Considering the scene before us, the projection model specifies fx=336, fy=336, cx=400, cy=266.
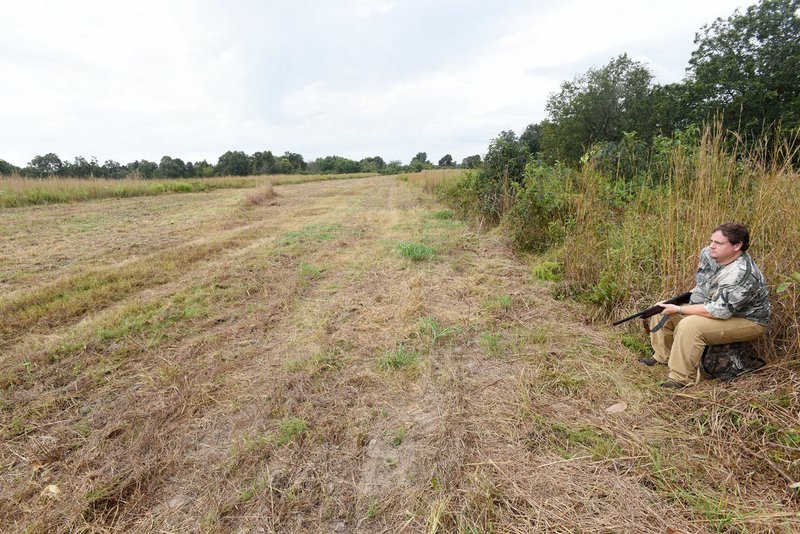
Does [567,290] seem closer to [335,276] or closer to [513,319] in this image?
[513,319]

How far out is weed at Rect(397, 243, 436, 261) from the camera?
560 centimetres

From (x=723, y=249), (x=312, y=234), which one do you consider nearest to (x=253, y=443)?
(x=723, y=249)

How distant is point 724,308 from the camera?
2.34 meters

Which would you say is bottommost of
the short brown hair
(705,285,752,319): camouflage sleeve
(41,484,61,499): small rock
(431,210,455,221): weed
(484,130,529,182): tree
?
(41,484,61,499): small rock

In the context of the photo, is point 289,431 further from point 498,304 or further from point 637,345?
point 637,345

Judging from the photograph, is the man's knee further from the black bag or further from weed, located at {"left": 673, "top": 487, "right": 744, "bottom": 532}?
weed, located at {"left": 673, "top": 487, "right": 744, "bottom": 532}

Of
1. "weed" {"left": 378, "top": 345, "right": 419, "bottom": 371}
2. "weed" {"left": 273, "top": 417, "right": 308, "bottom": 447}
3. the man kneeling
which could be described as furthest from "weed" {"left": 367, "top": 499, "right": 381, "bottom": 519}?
the man kneeling

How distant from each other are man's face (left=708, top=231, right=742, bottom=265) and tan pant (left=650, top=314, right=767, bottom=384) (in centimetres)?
43

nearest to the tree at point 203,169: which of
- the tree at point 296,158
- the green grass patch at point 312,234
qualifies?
the tree at point 296,158

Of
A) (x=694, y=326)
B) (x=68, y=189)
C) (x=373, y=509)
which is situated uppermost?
(x=68, y=189)

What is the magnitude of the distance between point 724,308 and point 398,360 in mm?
2408

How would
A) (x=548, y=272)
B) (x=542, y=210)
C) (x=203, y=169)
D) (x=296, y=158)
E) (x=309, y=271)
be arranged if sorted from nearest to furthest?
(x=548, y=272), (x=309, y=271), (x=542, y=210), (x=203, y=169), (x=296, y=158)

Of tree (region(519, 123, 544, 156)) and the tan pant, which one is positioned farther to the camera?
tree (region(519, 123, 544, 156))

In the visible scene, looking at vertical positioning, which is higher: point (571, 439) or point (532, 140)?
point (532, 140)
